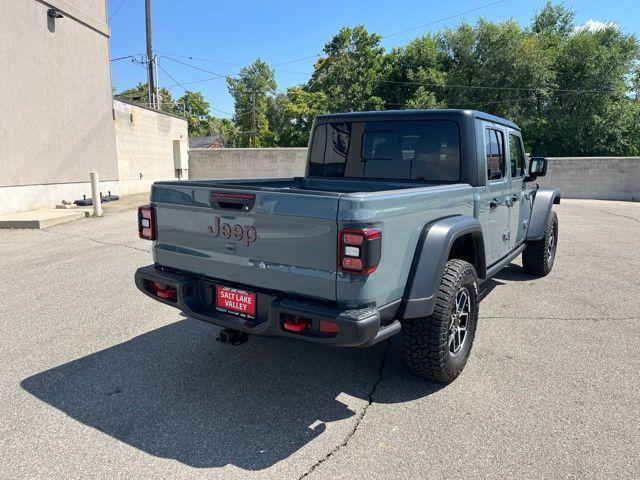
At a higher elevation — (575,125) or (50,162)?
(575,125)

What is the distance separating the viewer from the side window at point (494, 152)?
13.3 ft

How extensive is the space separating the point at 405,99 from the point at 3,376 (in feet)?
120

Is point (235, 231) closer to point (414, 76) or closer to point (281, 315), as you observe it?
point (281, 315)

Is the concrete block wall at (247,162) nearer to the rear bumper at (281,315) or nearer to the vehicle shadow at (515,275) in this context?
the vehicle shadow at (515,275)

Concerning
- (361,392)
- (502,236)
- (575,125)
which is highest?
(575,125)

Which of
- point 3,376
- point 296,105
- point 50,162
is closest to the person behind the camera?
point 3,376

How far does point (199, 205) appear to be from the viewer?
3049 mm

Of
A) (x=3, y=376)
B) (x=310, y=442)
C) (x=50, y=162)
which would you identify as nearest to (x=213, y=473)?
(x=310, y=442)

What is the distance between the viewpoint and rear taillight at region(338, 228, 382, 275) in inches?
94.0

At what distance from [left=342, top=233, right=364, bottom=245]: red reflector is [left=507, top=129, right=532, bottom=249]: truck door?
2.85 metres

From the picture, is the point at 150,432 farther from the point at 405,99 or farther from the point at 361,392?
the point at 405,99

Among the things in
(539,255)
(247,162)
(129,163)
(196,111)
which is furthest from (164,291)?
(196,111)

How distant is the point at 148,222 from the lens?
344cm

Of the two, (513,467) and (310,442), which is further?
(310,442)
